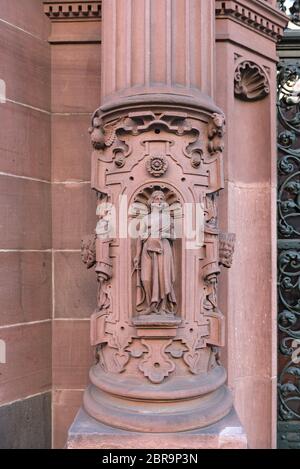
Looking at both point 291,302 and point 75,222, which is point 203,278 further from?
point 291,302

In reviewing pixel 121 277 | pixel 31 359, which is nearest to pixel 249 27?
pixel 121 277

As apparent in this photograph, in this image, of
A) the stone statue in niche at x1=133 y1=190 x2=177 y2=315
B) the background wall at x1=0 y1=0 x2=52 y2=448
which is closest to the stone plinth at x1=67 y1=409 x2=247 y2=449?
the stone statue in niche at x1=133 y1=190 x2=177 y2=315

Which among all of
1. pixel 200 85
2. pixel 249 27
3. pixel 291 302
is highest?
pixel 249 27

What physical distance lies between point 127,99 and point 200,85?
1.66ft

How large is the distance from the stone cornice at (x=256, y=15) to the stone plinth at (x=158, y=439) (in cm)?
304

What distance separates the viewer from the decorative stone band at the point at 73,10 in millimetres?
3051

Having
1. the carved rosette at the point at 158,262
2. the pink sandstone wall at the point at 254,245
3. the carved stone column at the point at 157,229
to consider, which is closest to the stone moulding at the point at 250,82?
the pink sandstone wall at the point at 254,245

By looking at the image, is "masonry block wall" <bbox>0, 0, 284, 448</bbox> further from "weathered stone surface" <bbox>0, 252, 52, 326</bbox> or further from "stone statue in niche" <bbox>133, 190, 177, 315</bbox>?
"stone statue in niche" <bbox>133, 190, 177, 315</bbox>

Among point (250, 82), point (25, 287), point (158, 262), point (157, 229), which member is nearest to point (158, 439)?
point (158, 262)

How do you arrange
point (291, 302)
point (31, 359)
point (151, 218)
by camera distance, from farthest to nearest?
1. point (291, 302)
2. point (31, 359)
3. point (151, 218)

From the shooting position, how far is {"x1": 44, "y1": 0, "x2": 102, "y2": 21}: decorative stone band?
120 inches

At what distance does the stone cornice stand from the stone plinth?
304 centimetres

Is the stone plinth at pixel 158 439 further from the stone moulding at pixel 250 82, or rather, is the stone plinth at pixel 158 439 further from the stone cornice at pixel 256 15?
the stone cornice at pixel 256 15

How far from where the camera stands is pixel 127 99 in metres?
2.19
